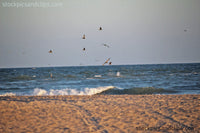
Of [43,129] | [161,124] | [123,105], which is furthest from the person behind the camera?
[123,105]

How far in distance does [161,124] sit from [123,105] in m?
2.57

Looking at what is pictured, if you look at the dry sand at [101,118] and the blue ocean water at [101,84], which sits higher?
the dry sand at [101,118]

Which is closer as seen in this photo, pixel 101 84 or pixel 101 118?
pixel 101 118

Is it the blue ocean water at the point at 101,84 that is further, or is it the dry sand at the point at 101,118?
the blue ocean water at the point at 101,84

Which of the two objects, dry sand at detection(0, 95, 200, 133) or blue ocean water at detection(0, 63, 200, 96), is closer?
dry sand at detection(0, 95, 200, 133)

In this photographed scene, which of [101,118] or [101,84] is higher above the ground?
[101,118]

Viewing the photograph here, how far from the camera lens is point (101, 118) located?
22.0ft

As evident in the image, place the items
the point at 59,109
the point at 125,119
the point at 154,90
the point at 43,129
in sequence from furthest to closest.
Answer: the point at 154,90, the point at 59,109, the point at 125,119, the point at 43,129

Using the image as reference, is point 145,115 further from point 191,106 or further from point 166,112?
point 191,106

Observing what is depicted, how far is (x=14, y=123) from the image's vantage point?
245 inches

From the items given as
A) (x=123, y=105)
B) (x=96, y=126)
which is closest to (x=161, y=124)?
(x=96, y=126)

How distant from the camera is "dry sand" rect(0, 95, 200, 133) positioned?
5.71m

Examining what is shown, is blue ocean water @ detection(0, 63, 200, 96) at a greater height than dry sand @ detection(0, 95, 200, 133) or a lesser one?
lesser

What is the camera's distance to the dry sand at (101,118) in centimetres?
571
